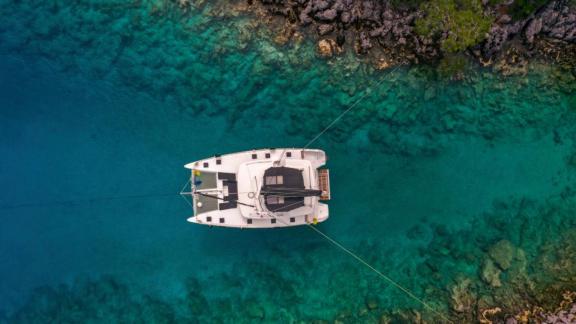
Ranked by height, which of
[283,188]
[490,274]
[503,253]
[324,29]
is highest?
[324,29]

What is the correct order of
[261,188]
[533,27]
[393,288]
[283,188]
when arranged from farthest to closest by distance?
[393,288] < [533,27] < [261,188] < [283,188]

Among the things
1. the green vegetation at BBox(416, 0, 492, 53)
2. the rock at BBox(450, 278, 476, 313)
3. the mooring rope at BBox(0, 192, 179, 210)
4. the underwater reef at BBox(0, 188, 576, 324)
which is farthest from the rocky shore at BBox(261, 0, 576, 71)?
the mooring rope at BBox(0, 192, 179, 210)

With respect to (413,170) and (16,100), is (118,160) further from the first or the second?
(413,170)

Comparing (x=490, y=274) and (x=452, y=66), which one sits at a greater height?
(x=452, y=66)

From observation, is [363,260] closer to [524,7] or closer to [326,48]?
[326,48]

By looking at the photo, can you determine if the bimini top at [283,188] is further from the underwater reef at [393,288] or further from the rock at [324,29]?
the rock at [324,29]

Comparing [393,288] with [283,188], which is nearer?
[283,188]

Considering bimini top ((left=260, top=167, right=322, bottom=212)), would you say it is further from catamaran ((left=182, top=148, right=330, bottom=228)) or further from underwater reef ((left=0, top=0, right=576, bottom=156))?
underwater reef ((left=0, top=0, right=576, bottom=156))

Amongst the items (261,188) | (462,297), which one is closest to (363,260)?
(462,297)
